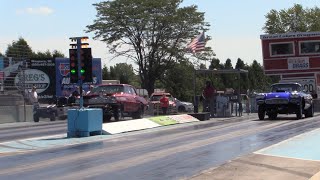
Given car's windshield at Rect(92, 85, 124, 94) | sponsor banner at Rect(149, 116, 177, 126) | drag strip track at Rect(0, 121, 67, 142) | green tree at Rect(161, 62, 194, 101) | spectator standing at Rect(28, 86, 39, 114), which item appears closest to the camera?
drag strip track at Rect(0, 121, 67, 142)

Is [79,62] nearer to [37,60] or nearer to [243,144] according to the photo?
[243,144]

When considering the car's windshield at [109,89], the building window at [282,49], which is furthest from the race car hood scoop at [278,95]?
the building window at [282,49]

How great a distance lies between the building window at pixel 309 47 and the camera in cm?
4828

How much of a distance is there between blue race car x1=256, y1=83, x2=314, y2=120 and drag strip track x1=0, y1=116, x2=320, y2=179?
7.24 m

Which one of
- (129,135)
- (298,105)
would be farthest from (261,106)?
(129,135)

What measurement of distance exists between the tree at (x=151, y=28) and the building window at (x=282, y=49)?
9.35 m

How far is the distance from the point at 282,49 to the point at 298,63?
6.42 feet

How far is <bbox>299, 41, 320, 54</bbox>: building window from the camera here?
48281mm

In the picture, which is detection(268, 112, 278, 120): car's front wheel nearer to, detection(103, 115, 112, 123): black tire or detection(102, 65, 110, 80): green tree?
detection(103, 115, 112, 123): black tire

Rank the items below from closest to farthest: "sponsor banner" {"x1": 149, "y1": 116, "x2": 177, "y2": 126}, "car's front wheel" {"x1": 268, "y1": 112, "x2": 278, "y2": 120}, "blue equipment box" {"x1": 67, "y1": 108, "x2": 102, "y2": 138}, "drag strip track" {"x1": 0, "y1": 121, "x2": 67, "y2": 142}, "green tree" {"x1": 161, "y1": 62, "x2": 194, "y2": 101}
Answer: "blue equipment box" {"x1": 67, "y1": 108, "x2": 102, "y2": 138}, "drag strip track" {"x1": 0, "y1": 121, "x2": 67, "y2": 142}, "sponsor banner" {"x1": 149, "y1": 116, "x2": 177, "y2": 126}, "car's front wheel" {"x1": 268, "y1": 112, "x2": 278, "y2": 120}, "green tree" {"x1": 161, "y1": 62, "x2": 194, "y2": 101}

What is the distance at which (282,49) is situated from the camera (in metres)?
49.5

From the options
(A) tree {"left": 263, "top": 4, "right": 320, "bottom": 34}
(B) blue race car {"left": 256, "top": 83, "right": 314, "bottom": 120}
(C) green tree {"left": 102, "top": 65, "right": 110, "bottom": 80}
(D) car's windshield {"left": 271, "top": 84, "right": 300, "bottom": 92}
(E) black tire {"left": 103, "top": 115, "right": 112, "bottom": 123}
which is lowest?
(E) black tire {"left": 103, "top": 115, "right": 112, "bottom": 123}

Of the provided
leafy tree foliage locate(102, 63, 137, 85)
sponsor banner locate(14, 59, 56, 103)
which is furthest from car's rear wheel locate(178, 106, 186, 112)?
leafy tree foliage locate(102, 63, 137, 85)

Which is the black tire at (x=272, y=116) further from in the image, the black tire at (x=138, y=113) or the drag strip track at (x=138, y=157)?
the drag strip track at (x=138, y=157)
